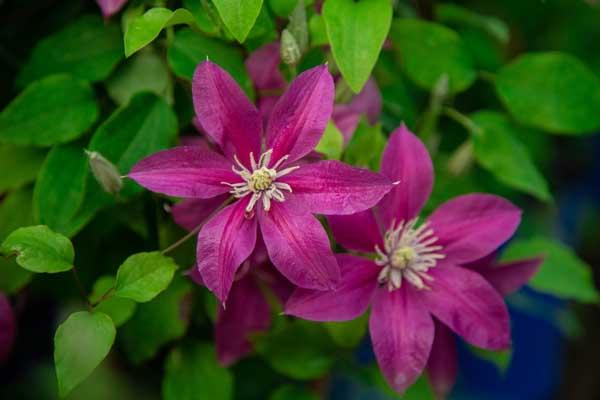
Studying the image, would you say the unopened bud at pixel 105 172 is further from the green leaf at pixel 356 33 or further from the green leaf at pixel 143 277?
the green leaf at pixel 356 33

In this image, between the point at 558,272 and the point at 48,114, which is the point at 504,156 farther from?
the point at 48,114

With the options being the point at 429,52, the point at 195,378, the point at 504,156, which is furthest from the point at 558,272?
the point at 195,378

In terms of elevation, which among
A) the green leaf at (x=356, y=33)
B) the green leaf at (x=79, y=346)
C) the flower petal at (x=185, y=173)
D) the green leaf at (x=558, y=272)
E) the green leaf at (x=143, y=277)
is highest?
the green leaf at (x=356, y=33)

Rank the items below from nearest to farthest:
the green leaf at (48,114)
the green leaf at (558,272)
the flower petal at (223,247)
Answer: the flower petal at (223,247) < the green leaf at (48,114) < the green leaf at (558,272)

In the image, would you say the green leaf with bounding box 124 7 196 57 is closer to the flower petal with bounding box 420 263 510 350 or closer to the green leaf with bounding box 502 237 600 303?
the flower petal with bounding box 420 263 510 350

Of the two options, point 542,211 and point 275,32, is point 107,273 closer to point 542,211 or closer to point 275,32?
point 275,32

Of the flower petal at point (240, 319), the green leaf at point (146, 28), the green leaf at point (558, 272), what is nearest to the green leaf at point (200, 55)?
the green leaf at point (146, 28)

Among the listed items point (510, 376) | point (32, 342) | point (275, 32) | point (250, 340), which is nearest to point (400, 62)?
point (275, 32)
